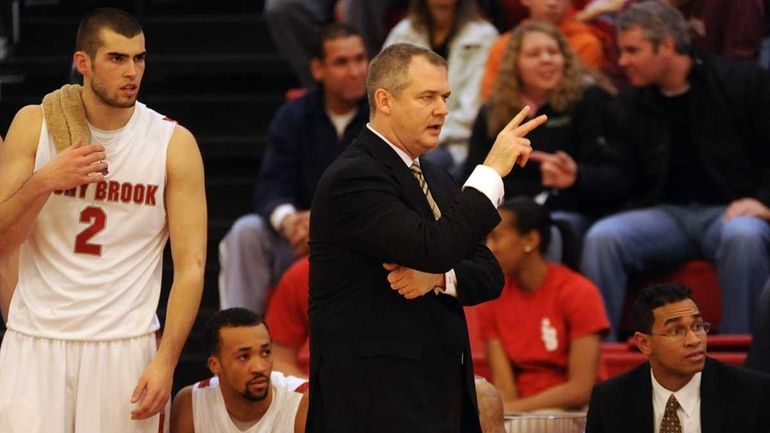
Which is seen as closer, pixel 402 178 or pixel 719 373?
pixel 402 178

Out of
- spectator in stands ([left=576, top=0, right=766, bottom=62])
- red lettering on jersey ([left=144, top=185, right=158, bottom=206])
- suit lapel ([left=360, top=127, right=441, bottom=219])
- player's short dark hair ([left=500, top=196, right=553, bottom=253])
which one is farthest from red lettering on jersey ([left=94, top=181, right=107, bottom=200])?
spectator in stands ([left=576, top=0, right=766, bottom=62])

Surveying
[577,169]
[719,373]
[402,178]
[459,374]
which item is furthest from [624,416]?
[577,169]

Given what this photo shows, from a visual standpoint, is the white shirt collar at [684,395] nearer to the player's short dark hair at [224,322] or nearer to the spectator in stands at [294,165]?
the player's short dark hair at [224,322]

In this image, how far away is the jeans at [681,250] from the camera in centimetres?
652

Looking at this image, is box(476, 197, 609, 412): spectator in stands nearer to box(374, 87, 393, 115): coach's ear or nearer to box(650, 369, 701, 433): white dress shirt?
box(650, 369, 701, 433): white dress shirt

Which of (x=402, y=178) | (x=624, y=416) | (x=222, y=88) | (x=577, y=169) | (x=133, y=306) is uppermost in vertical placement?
(x=222, y=88)

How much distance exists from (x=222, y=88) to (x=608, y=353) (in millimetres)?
3232

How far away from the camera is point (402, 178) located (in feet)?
13.1

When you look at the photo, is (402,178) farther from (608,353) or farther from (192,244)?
(608,353)

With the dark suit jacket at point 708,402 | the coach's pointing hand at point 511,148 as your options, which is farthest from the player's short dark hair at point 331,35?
the coach's pointing hand at point 511,148

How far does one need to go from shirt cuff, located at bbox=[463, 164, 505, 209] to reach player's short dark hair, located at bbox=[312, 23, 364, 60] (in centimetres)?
357

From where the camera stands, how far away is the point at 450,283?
3.99 metres

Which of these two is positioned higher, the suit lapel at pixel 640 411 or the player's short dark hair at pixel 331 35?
the player's short dark hair at pixel 331 35

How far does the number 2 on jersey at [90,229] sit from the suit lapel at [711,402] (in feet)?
6.49
